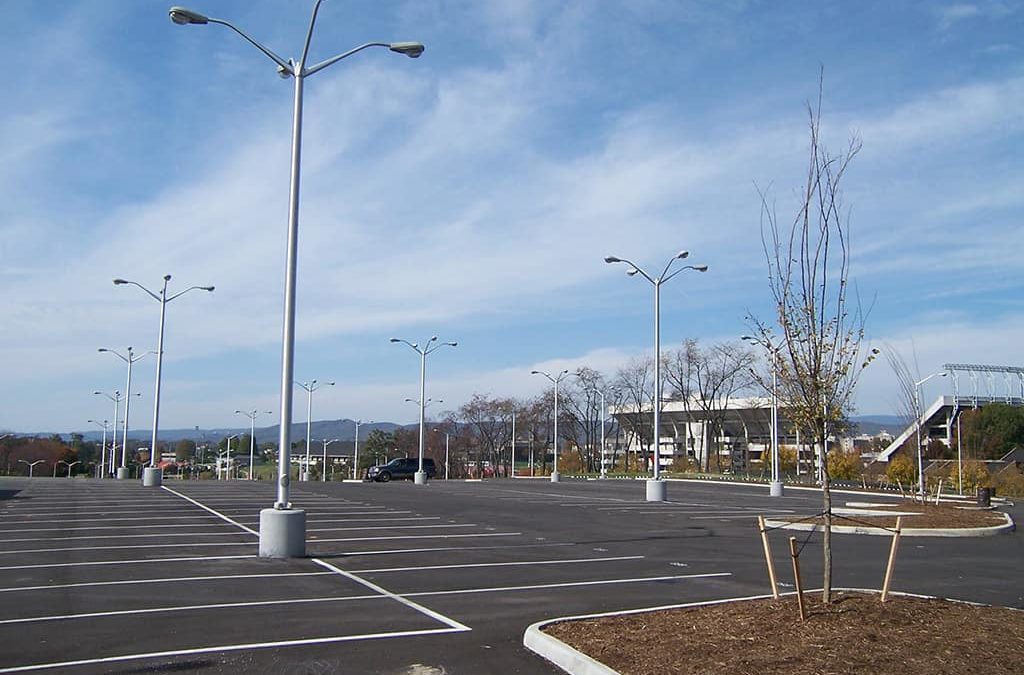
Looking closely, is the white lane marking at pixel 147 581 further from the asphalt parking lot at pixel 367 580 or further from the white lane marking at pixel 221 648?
the white lane marking at pixel 221 648

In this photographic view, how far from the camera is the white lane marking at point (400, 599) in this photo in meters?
9.33

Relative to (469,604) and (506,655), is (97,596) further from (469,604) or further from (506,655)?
(506,655)

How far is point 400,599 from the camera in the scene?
10742mm

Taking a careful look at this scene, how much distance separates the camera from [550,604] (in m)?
10.5

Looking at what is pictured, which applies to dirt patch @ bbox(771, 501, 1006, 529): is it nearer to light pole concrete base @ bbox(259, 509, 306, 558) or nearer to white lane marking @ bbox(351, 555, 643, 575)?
white lane marking @ bbox(351, 555, 643, 575)

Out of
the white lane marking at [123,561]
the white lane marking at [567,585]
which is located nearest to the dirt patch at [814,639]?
the white lane marking at [567,585]

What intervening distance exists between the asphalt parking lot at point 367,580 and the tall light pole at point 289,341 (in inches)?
17.5

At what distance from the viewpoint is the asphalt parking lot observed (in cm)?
799

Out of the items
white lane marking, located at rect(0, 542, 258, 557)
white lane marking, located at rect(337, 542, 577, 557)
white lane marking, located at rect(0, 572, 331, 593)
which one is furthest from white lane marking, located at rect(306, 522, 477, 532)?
white lane marking, located at rect(0, 572, 331, 593)

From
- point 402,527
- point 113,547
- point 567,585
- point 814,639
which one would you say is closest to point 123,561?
point 113,547

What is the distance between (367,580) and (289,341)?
14.4 ft

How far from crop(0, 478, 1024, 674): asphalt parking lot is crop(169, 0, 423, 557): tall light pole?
1.46ft

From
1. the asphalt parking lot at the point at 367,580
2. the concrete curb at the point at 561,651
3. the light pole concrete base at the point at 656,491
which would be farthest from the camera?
the light pole concrete base at the point at 656,491

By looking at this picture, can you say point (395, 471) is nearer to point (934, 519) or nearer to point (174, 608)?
point (934, 519)
